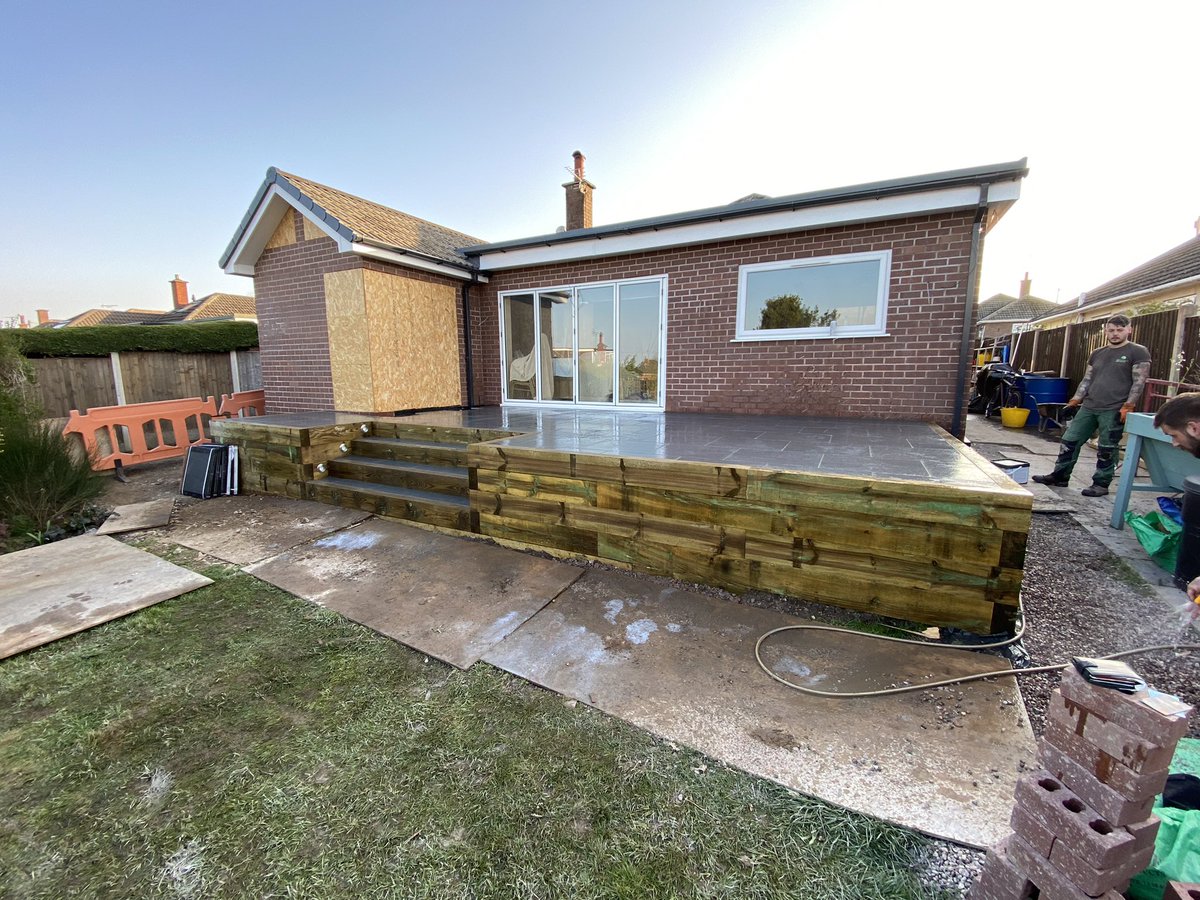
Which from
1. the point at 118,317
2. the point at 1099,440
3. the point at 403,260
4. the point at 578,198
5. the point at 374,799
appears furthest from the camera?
the point at 118,317

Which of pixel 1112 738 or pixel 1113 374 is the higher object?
pixel 1113 374

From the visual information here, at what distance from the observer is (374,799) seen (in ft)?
5.67

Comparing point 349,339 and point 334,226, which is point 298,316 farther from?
point 334,226

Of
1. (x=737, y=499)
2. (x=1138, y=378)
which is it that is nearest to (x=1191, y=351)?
(x=1138, y=378)

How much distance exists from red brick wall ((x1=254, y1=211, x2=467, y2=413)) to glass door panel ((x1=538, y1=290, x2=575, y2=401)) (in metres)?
1.64

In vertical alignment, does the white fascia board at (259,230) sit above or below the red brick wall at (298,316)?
above

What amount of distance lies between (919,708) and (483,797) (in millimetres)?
1928

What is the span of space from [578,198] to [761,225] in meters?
5.18

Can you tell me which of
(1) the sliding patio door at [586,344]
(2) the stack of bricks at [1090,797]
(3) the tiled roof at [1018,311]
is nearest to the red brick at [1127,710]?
(2) the stack of bricks at [1090,797]

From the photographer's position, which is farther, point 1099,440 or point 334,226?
point 334,226

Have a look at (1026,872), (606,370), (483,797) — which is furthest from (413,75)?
(1026,872)

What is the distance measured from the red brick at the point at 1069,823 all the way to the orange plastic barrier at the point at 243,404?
9.78 meters

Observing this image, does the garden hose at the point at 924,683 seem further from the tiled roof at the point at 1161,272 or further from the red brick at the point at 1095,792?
the tiled roof at the point at 1161,272

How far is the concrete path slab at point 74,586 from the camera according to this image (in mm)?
2900
